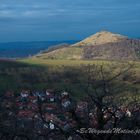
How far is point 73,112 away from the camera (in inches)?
600

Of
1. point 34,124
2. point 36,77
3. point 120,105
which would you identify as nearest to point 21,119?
point 34,124

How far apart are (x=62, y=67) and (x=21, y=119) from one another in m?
120

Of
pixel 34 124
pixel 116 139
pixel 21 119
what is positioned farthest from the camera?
pixel 21 119

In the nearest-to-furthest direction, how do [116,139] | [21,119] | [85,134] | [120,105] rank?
[85,134] < [116,139] < [120,105] < [21,119]

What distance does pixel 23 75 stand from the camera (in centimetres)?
13600

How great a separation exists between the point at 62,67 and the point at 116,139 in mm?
141238

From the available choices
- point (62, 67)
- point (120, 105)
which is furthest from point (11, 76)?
point (120, 105)

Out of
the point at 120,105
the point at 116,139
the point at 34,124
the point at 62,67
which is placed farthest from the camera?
the point at 62,67

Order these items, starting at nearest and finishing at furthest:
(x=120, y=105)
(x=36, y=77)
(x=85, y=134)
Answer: (x=85, y=134) < (x=120, y=105) < (x=36, y=77)

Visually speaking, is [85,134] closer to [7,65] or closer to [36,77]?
[36,77]

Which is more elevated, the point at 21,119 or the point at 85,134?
the point at 85,134

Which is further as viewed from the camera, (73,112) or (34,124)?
(34,124)

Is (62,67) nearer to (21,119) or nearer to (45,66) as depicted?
(45,66)

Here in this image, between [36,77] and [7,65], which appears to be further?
[7,65]
